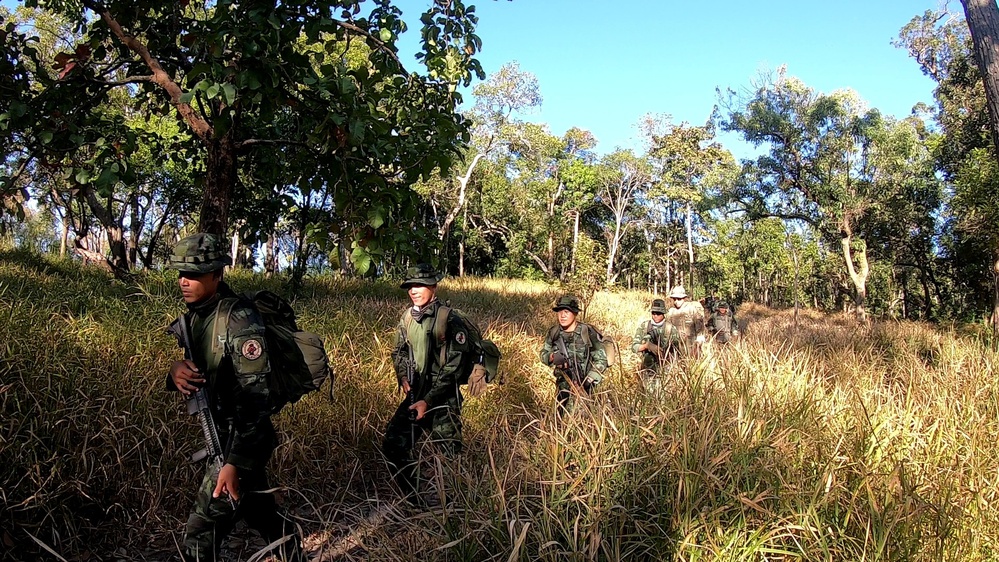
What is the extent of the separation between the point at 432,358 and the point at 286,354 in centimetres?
144

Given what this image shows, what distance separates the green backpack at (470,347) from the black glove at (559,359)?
1.19 meters

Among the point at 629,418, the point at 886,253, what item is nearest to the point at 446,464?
the point at 629,418

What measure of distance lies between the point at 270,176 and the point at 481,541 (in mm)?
4944

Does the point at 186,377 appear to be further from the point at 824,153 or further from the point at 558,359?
the point at 824,153

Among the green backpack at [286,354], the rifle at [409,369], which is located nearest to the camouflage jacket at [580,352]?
the rifle at [409,369]

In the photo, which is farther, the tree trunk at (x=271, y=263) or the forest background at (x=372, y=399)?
the tree trunk at (x=271, y=263)

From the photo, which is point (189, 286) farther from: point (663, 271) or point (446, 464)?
point (663, 271)

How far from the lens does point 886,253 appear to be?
2789 cm

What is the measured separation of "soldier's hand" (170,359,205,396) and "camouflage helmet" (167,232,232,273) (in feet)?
1.46

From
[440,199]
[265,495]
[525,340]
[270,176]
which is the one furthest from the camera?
[440,199]

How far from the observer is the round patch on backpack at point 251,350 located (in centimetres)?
265

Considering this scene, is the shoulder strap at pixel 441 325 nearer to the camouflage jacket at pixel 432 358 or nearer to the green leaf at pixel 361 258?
the camouflage jacket at pixel 432 358

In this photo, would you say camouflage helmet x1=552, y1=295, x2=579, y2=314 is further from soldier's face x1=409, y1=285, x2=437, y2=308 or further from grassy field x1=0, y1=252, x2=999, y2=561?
soldier's face x1=409, y1=285, x2=437, y2=308

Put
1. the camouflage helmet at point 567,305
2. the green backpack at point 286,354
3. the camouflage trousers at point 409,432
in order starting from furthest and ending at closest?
1. the camouflage helmet at point 567,305
2. the camouflage trousers at point 409,432
3. the green backpack at point 286,354
